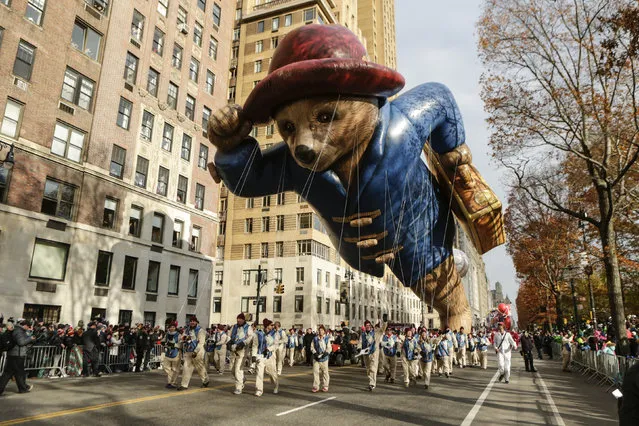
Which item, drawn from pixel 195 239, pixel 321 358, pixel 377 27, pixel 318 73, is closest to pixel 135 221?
pixel 195 239

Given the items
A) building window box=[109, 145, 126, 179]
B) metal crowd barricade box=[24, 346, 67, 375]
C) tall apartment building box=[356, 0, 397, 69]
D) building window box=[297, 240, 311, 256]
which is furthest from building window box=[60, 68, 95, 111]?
tall apartment building box=[356, 0, 397, 69]

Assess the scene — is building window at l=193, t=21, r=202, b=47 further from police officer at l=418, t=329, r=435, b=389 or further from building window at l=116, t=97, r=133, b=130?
police officer at l=418, t=329, r=435, b=389

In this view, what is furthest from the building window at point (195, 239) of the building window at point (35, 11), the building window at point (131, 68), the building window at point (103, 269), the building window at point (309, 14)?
the building window at point (309, 14)

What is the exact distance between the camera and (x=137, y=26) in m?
24.2

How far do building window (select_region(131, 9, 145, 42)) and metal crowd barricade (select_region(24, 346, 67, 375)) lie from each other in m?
17.5

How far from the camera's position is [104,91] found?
21500 mm

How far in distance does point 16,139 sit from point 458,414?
18.6 meters

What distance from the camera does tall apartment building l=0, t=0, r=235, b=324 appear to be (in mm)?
17547

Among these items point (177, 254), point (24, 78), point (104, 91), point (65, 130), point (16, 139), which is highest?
point (104, 91)

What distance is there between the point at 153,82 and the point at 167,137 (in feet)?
10.4

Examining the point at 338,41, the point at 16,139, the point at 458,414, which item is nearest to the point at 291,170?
the point at 338,41

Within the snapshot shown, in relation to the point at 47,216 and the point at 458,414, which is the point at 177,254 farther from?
the point at 458,414

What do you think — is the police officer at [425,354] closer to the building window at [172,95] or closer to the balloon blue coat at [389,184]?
the balloon blue coat at [389,184]

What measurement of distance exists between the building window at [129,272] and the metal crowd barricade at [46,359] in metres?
8.39
